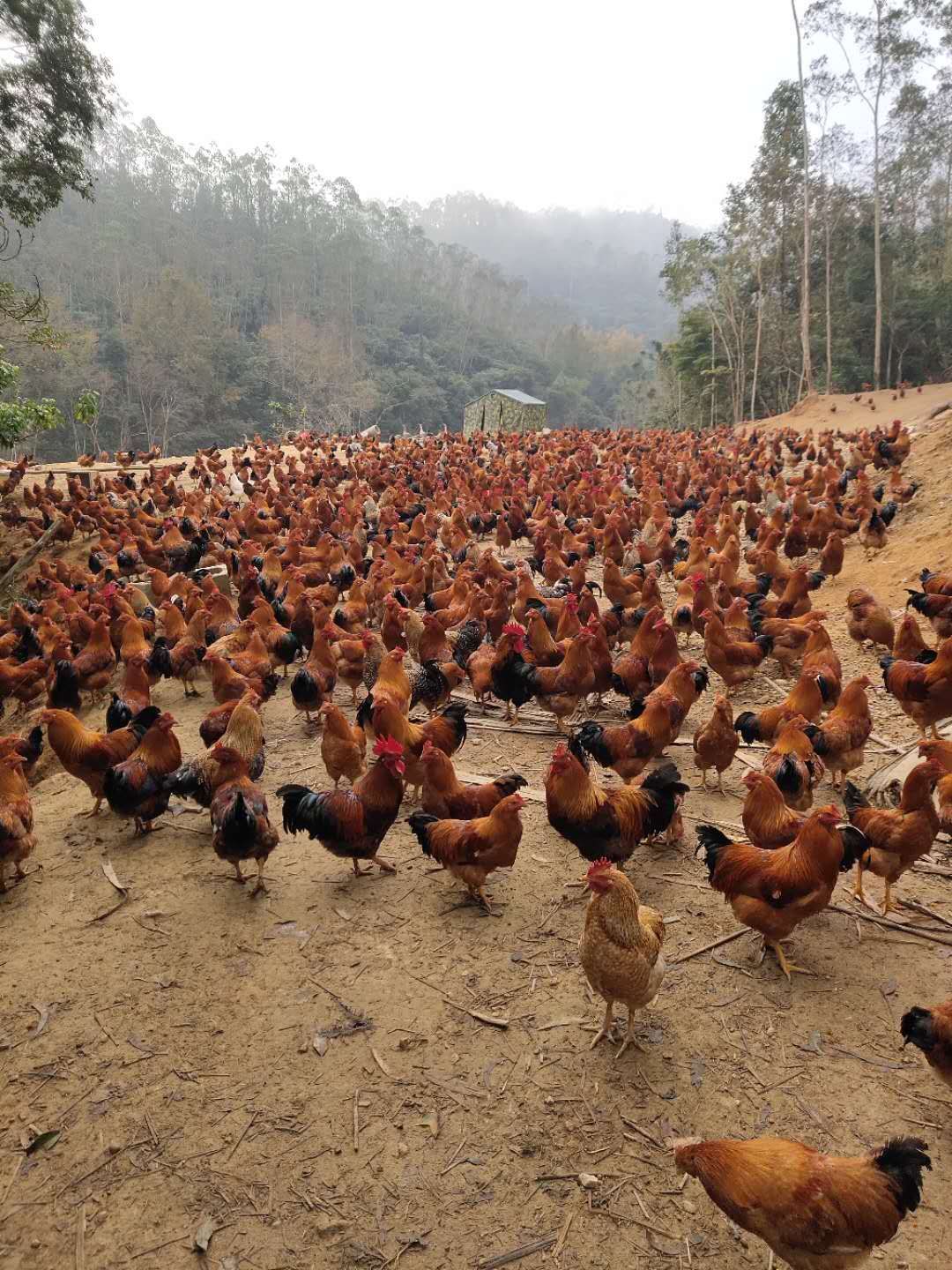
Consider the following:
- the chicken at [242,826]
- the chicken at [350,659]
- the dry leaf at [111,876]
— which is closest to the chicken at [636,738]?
the chicken at [242,826]

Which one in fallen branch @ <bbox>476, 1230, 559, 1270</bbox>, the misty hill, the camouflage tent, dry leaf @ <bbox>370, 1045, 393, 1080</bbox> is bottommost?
fallen branch @ <bbox>476, 1230, 559, 1270</bbox>

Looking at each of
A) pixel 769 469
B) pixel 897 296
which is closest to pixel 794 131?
pixel 897 296

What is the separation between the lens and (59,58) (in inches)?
611

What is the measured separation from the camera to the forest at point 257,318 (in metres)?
53.9

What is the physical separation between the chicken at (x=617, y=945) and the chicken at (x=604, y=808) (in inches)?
37.2

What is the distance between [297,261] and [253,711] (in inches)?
3222

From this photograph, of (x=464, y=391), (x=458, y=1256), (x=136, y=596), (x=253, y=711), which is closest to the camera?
(x=458, y=1256)

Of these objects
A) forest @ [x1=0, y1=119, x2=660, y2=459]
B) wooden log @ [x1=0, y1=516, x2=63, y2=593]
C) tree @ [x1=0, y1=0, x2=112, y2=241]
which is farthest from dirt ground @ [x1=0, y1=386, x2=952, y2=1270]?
forest @ [x1=0, y1=119, x2=660, y2=459]

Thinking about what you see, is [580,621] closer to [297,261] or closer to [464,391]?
[464,391]

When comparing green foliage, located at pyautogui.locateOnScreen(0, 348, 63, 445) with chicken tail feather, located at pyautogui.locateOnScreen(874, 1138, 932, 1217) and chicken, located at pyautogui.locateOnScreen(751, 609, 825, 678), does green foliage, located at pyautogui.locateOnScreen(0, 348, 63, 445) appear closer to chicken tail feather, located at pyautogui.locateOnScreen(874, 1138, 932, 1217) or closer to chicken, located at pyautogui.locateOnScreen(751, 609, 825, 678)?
chicken, located at pyautogui.locateOnScreen(751, 609, 825, 678)

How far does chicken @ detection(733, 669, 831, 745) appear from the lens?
19.1ft

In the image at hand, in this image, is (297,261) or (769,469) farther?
(297,261)

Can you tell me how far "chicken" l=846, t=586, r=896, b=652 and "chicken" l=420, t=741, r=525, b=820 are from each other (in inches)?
210

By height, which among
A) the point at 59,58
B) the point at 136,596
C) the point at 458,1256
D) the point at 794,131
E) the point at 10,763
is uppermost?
the point at 794,131
